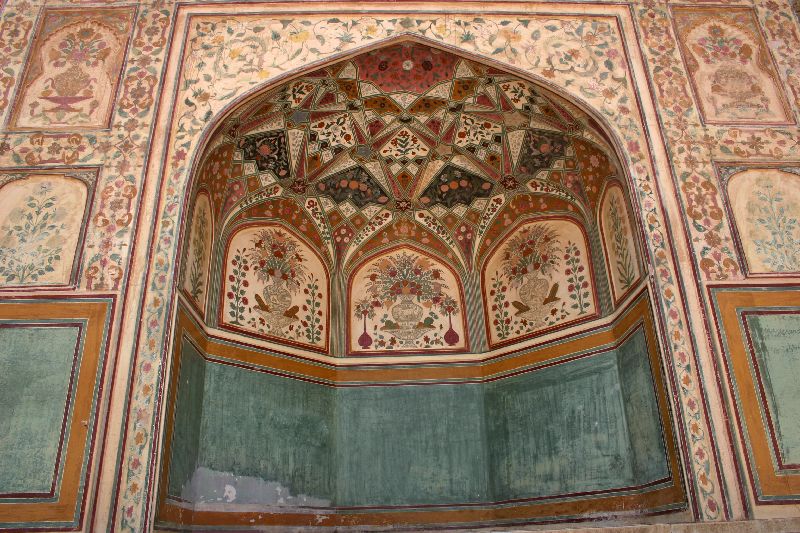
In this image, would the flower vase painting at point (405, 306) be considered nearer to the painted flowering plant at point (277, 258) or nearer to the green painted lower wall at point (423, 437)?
the green painted lower wall at point (423, 437)

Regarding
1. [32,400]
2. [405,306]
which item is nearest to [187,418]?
[32,400]

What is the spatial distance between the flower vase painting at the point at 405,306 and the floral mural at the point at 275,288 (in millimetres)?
430

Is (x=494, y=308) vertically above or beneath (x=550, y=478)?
above

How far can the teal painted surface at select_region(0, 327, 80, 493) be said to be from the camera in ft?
16.4

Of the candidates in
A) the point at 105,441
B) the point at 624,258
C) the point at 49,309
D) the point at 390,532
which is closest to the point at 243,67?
the point at 49,309

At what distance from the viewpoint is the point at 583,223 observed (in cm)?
770

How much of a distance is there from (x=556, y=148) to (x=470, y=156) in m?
0.97

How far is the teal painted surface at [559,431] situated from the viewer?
668cm

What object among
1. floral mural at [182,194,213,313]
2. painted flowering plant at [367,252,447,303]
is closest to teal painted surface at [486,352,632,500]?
painted flowering plant at [367,252,447,303]

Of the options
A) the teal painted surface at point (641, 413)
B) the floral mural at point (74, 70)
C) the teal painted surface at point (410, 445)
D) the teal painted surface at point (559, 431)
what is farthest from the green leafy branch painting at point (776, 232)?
the floral mural at point (74, 70)

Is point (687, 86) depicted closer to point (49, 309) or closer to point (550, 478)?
point (550, 478)

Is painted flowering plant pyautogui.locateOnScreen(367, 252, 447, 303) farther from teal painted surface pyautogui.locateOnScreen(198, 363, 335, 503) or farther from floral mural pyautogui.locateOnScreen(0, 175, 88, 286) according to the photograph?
floral mural pyautogui.locateOnScreen(0, 175, 88, 286)

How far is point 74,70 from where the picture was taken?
21.8ft

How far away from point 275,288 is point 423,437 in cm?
220
